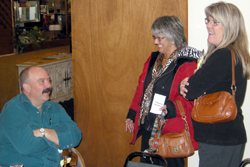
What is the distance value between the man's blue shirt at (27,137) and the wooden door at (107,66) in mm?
779

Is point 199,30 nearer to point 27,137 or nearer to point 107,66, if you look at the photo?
point 107,66

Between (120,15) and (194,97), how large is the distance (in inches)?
51.9

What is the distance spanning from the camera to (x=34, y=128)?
Result: 78.0 inches

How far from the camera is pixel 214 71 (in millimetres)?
1543

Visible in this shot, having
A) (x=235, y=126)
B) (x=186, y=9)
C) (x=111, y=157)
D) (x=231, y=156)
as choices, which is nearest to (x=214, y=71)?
(x=235, y=126)

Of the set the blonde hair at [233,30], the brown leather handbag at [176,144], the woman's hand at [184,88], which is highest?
the blonde hair at [233,30]

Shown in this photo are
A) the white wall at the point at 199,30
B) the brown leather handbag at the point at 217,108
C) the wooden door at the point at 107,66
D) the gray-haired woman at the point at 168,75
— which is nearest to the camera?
the brown leather handbag at the point at 217,108

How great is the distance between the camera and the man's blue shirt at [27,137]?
1.85 metres

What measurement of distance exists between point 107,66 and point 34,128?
3.40 ft

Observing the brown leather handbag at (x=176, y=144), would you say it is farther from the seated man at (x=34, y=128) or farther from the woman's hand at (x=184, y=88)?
the seated man at (x=34, y=128)

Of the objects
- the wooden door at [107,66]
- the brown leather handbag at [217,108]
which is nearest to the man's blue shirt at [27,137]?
the wooden door at [107,66]

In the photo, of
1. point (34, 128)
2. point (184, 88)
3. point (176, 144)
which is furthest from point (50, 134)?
point (184, 88)

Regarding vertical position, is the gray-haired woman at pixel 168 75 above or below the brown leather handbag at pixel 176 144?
above

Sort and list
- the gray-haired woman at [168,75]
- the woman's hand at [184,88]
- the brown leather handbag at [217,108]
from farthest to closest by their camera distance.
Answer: the gray-haired woman at [168,75]
the woman's hand at [184,88]
the brown leather handbag at [217,108]
